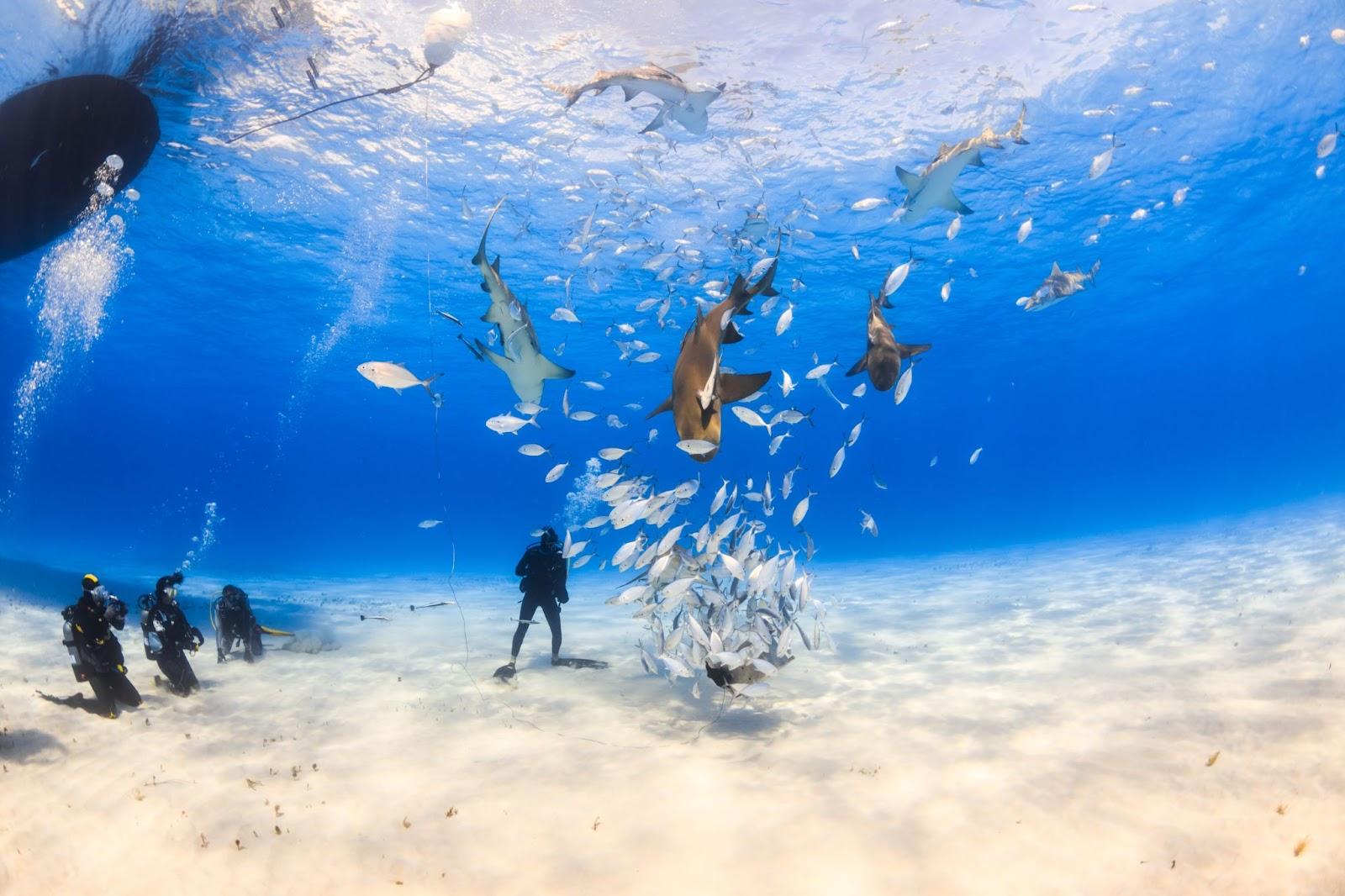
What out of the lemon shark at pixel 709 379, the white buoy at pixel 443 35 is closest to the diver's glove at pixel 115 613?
the white buoy at pixel 443 35

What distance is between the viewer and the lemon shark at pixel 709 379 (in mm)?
2693

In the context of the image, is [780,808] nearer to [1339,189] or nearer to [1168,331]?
[1339,189]

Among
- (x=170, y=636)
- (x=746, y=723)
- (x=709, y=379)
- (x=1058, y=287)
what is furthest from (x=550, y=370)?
(x=1058, y=287)

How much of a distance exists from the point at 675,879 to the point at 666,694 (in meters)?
4.09

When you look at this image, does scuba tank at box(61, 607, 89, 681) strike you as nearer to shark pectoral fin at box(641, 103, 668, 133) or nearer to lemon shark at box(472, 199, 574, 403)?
lemon shark at box(472, 199, 574, 403)

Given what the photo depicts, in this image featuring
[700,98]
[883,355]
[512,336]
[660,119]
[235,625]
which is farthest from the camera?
[235,625]

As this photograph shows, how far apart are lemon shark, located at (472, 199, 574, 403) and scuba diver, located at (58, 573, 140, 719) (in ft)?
17.2

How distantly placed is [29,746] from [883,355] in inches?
328

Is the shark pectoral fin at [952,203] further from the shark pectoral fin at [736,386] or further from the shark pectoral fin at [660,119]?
the shark pectoral fin at [736,386]

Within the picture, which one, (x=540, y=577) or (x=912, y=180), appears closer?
(x=912, y=180)

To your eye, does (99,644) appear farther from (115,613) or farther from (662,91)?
(662,91)

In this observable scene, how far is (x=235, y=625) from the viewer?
1036 centimetres

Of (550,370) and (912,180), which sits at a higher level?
(912,180)

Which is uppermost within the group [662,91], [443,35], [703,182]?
[703,182]
